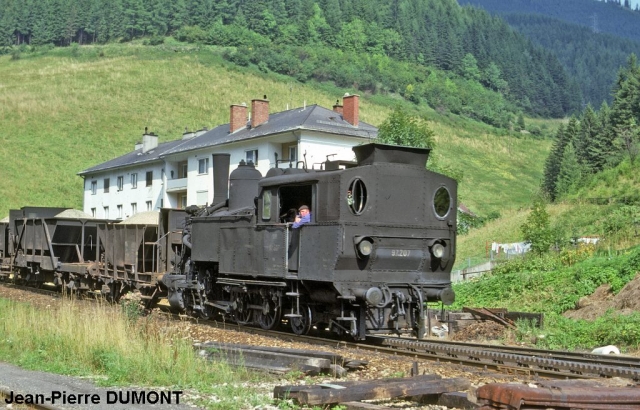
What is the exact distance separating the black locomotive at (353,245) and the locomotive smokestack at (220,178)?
2775 millimetres

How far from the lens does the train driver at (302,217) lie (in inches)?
533

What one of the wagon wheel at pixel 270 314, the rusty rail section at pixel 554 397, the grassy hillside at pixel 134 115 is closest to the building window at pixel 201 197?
A: the grassy hillside at pixel 134 115

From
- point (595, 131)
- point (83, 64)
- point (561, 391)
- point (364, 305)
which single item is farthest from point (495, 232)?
point (83, 64)

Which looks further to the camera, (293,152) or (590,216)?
(293,152)

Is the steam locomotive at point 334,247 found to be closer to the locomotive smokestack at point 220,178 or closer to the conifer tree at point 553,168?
the locomotive smokestack at point 220,178

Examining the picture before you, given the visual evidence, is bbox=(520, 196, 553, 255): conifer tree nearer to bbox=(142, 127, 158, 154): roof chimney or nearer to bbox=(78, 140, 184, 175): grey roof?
bbox=(78, 140, 184, 175): grey roof

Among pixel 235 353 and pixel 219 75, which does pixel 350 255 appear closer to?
pixel 235 353

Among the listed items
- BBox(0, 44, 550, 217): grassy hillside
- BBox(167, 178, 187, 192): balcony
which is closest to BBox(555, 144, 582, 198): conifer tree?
BBox(0, 44, 550, 217): grassy hillside

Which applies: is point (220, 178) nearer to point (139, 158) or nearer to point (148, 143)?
point (139, 158)

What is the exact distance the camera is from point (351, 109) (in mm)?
46188

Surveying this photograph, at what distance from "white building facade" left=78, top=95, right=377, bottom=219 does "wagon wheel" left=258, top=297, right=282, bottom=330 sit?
2038 centimetres

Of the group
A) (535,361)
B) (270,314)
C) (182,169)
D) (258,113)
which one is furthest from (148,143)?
(535,361)

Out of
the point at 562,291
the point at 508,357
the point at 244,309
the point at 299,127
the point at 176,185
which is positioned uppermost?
the point at 299,127

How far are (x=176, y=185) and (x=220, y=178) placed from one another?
34.7m
